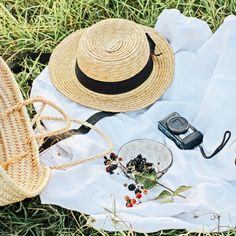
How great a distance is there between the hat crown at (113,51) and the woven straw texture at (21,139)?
243 millimetres

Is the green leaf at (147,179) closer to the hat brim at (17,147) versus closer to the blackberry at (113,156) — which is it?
the blackberry at (113,156)

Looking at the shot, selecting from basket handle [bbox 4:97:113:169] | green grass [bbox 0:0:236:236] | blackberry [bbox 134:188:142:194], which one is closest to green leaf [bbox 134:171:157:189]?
blackberry [bbox 134:188:142:194]

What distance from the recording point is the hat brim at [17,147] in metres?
2.59

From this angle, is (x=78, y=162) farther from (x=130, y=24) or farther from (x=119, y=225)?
(x=130, y=24)

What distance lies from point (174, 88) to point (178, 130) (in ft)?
0.80

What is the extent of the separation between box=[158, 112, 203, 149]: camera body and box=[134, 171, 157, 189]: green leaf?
19cm

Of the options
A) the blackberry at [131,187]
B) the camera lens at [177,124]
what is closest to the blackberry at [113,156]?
the blackberry at [131,187]

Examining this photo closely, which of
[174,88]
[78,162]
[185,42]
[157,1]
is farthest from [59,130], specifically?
[157,1]

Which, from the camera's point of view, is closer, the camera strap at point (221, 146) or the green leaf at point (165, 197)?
the green leaf at point (165, 197)

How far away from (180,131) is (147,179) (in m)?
0.27

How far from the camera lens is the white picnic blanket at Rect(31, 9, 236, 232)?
2.51 metres

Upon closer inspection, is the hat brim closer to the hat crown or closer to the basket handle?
the basket handle

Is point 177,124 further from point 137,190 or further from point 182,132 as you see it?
point 137,190

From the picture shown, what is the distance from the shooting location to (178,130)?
9.12 feet
